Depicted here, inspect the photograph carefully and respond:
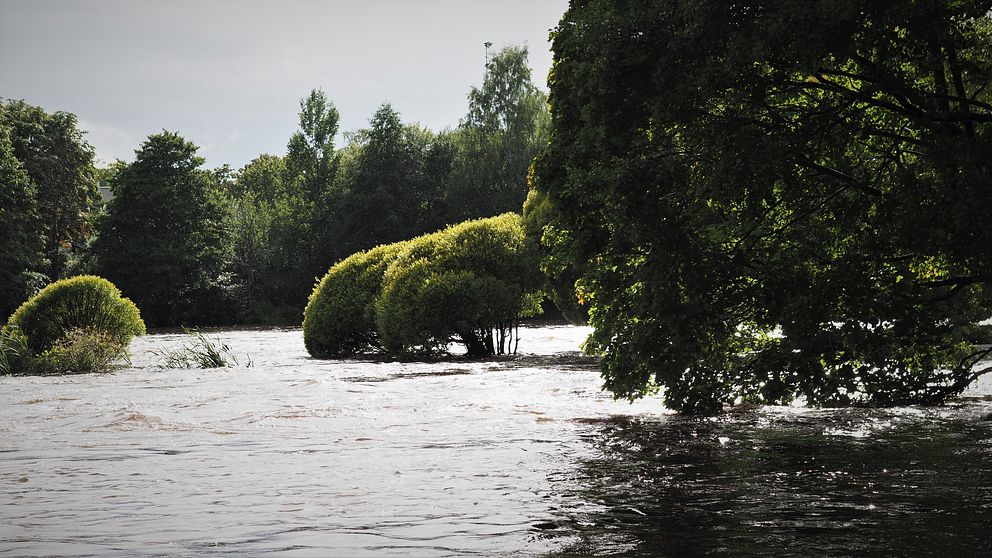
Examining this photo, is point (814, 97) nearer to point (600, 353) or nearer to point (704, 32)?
point (704, 32)

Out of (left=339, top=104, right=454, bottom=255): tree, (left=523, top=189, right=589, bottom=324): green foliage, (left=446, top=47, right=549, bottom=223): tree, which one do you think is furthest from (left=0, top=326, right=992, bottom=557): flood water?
(left=339, top=104, right=454, bottom=255): tree

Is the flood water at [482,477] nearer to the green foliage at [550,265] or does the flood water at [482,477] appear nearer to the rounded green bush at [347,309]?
the green foliage at [550,265]

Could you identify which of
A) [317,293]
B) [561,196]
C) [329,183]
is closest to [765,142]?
[561,196]

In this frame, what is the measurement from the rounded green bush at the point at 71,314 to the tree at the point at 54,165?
132ft

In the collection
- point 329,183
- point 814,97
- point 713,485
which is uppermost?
point 329,183

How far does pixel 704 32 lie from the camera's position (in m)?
7.91

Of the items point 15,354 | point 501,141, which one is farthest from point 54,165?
point 15,354

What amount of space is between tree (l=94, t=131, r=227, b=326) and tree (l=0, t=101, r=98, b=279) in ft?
14.4

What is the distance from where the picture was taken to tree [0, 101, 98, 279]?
59.3m

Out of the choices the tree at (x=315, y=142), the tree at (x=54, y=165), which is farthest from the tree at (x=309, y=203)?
the tree at (x=54, y=165)

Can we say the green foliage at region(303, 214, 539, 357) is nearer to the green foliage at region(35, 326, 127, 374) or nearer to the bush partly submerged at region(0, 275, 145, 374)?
the bush partly submerged at region(0, 275, 145, 374)

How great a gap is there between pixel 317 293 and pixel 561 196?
14940mm

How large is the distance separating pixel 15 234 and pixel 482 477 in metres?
52.6

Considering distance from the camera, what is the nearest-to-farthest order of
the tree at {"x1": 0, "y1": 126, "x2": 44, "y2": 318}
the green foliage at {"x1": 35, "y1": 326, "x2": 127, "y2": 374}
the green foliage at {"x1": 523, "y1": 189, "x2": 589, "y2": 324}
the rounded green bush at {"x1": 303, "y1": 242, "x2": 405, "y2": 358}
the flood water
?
the flood water, the green foliage at {"x1": 523, "y1": 189, "x2": 589, "y2": 324}, the green foliage at {"x1": 35, "y1": 326, "x2": 127, "y2": 374}, the rounded green bush at {"x1": 303, "y1": 242, "x2": 405, "y2": 358}, the tree at {"x1": 0, "y1": 126, "x2": 44, "y2": 318}
